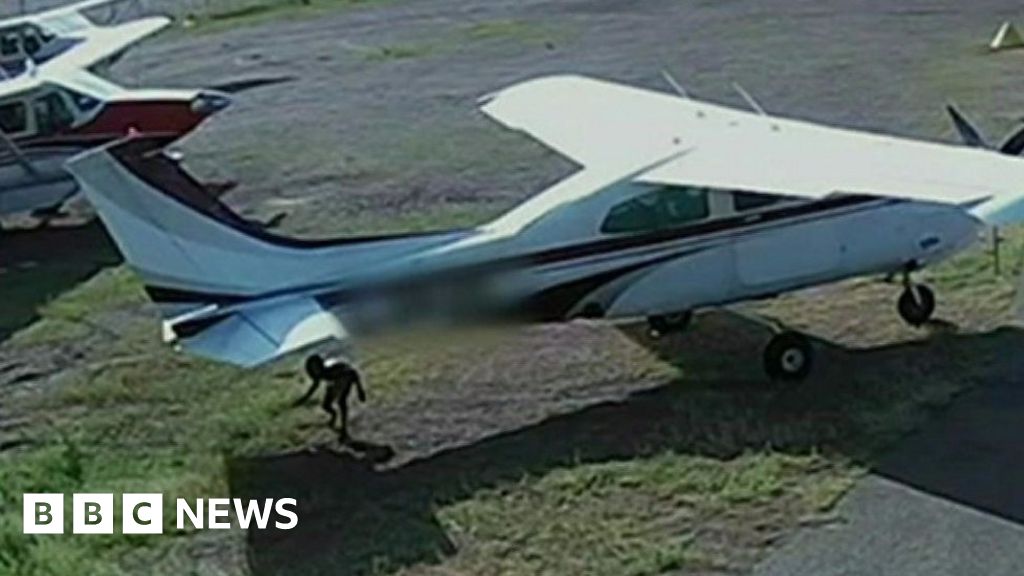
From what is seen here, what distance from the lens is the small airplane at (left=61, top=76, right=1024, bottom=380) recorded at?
10727 mm

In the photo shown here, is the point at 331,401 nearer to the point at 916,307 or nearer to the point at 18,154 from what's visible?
the point at 916,307

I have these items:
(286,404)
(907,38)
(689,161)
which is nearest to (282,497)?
(286,404)

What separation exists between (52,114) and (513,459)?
8869 mm

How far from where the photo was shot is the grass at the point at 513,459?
949 centimetres

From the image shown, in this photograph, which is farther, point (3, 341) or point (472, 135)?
point (472, 135)

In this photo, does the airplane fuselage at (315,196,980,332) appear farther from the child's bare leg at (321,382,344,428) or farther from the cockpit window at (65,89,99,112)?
the cockpit window at (65,89,99,112)

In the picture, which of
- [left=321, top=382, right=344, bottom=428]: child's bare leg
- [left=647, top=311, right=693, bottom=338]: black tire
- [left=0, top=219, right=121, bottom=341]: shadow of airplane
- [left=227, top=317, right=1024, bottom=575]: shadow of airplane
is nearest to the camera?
[left=227, top=317, right=1024, bottom=575]: shadow of airplane

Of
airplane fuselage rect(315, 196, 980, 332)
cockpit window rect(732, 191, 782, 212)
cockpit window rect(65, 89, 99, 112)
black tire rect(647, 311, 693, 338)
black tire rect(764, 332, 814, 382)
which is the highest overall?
cockpit window rect(732, 191, 782, 212)

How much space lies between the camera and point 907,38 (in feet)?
90.2

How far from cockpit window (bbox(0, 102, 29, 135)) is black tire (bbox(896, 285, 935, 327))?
900 centimetres

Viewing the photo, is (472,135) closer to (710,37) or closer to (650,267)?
(710,37)

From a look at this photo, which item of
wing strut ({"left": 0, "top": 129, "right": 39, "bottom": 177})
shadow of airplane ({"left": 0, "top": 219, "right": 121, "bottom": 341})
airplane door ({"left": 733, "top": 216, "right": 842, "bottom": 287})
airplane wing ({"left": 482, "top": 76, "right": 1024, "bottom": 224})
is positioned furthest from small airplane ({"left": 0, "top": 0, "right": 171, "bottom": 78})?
airplane door ({"left": 733, "top": 216, "right": 842, "bottom": 287})

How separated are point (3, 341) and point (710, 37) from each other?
57.1 ft

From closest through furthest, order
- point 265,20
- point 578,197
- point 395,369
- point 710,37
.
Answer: point 578,197
point 395,369
point 710,37
point 265,20
